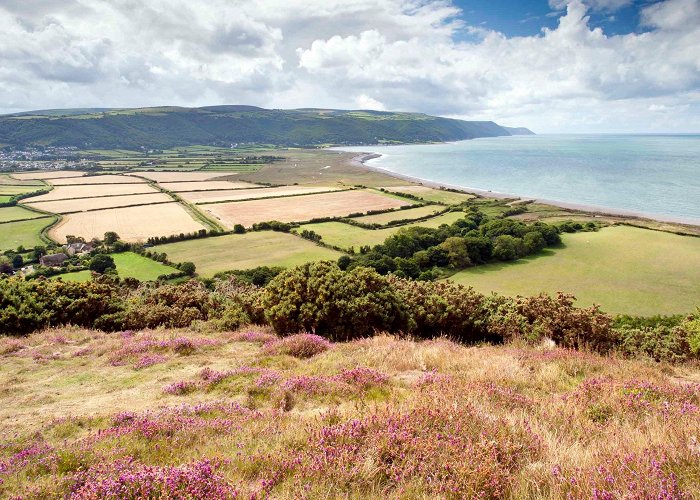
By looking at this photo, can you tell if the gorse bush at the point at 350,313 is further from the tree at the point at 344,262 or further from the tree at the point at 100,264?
the tree at the point at 100,264

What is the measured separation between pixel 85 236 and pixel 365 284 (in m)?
78.1

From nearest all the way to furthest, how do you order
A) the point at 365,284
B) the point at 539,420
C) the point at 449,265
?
the point at 539,420, the point at 365,284, the point at 449,265

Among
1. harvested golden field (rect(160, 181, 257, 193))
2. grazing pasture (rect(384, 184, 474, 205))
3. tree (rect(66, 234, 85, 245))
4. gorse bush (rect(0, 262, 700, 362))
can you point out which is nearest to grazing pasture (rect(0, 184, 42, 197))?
harvested golden field (rect(160, 181, 257, 193))

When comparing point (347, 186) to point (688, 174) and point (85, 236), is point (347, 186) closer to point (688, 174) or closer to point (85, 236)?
point (85, 236)

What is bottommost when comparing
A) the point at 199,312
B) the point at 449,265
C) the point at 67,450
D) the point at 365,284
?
the point at 449,265

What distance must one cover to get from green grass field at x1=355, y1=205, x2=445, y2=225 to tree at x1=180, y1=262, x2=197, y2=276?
1652 inches

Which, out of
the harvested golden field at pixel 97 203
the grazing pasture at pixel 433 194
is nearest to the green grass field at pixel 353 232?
the grazing pasture at pixel 433 194

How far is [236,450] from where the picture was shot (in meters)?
6.07

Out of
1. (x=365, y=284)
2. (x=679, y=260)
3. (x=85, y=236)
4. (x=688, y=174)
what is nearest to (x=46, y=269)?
(x=85, y=236)

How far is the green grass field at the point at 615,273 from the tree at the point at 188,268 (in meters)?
38.6

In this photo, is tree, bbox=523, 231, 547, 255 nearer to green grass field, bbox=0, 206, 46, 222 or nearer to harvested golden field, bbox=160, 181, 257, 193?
harvested golden field, bbox=160, 181, 257, 193

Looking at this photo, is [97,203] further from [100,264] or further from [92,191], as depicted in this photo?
[100,264]

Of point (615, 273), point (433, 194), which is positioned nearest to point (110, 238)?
point (615, 273)

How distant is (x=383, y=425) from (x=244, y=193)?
131 metres
